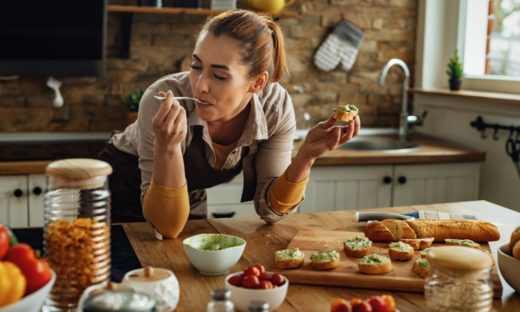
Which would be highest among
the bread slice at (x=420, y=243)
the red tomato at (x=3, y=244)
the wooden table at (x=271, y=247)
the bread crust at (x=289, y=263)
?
the red tomato at (x=3, y=244)

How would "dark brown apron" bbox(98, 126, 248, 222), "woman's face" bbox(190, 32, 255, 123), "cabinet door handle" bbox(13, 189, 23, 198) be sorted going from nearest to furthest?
"woman's face" bbox(190, 32, 255, 123) < "dark brown apron" bbox(98, 126, 248, 222) < "cabinet door handle" bbox(13, 189, 23, 198)

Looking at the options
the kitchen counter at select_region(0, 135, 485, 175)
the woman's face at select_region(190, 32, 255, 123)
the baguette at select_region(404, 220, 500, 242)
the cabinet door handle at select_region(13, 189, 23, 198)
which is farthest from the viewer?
the kitchen counter at select_region(0, 135, 485, 175)

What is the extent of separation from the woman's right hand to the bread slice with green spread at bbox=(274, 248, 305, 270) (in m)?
0.42

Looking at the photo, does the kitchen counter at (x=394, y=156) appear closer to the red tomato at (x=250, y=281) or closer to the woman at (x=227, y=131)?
the woman at (x=227, y=131)

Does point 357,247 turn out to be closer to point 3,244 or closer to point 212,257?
point 212,257

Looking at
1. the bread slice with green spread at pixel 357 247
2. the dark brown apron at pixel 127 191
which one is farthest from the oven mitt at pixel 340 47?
A: the bread slice with green spread at pixel 357 247

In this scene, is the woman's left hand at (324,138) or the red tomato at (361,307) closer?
the red tomato at (361,307)

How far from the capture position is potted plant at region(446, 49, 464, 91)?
3.64 m

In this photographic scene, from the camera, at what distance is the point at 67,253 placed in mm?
1241

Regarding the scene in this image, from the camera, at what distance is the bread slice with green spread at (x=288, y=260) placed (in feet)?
5.00

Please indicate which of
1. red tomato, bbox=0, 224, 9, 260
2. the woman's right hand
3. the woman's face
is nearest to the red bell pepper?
red tomato, bbox=0, 224, 9, 260

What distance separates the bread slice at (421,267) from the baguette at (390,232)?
0.24 metres

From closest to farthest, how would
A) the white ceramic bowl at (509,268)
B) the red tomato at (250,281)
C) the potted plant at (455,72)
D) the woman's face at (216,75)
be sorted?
the red tomato at (250,281) → the white ceramic bowl at (509,268) → the woman's face at (216,75) → the potted plant at (455,72)

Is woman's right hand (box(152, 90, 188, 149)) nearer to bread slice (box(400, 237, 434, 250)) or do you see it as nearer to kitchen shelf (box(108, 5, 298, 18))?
bread slice (box(400, 237, 434, 250))
